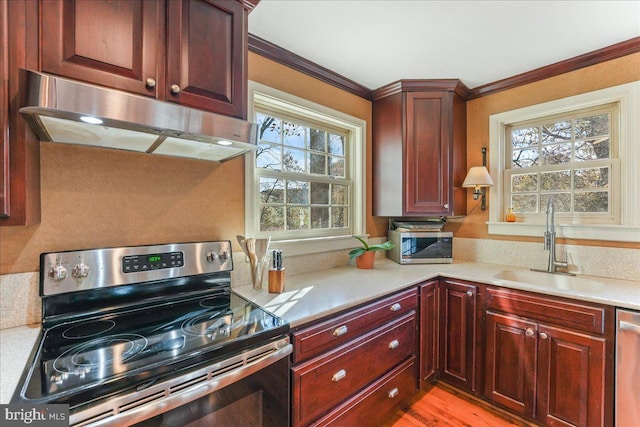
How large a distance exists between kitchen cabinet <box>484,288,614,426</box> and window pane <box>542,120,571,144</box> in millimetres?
1324

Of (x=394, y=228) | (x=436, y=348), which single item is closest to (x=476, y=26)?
(x=394, y=228)

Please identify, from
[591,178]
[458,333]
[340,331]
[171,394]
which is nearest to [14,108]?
[171,394]

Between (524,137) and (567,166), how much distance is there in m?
0.40

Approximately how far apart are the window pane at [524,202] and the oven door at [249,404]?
2.29m

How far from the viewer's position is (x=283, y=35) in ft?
5.78

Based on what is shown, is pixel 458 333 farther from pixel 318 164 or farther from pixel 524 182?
pixel 318 164

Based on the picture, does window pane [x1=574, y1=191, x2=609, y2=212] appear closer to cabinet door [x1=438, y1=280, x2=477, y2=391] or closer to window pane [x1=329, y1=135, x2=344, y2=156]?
cabinet door [x1=438, y1=280, x2=477, y2=391]

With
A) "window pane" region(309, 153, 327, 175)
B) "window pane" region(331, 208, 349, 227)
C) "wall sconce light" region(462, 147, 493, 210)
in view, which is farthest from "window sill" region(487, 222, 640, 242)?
"window pane" region(309, 153, 327, 175)

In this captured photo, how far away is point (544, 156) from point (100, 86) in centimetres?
289

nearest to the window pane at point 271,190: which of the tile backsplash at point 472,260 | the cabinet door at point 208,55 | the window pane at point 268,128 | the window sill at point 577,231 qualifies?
the window pane at point 268,128

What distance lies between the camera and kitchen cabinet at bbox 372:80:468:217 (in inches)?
94.2

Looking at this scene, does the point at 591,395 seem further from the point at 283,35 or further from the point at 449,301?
the point at 283,35

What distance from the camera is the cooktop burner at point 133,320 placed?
797 millimetres

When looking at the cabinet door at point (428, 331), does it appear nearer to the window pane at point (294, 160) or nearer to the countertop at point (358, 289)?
the countertop at point (358, 289)
